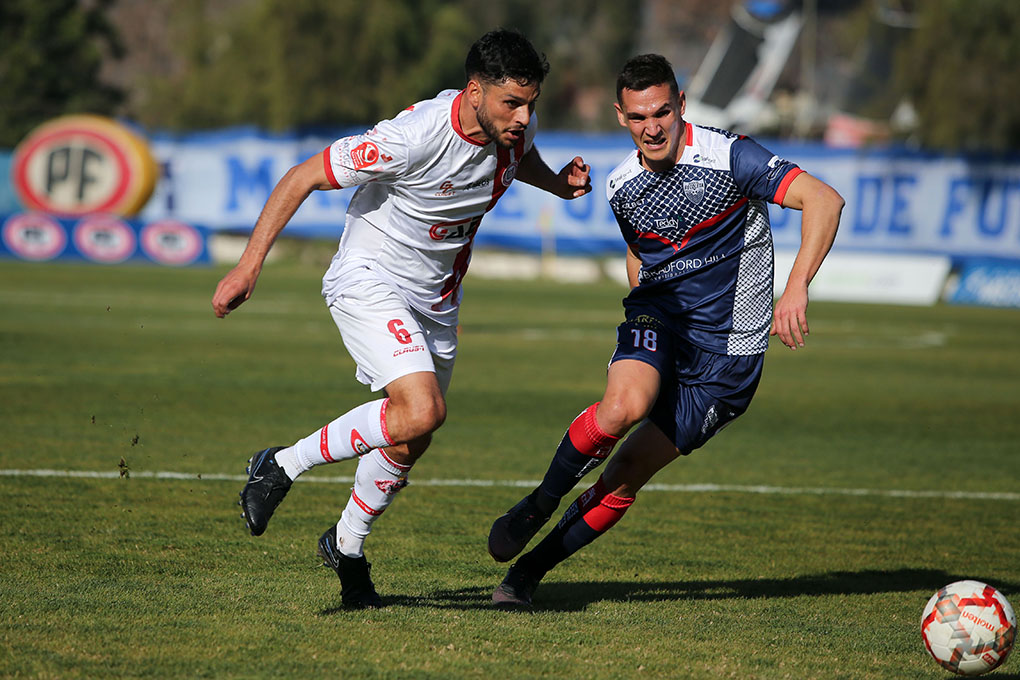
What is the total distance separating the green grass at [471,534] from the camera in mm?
4402

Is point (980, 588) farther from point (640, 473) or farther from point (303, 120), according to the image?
point (303, 120)

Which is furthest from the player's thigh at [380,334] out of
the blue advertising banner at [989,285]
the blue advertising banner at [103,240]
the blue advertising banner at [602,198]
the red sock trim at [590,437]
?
the blue advertising banner at [103,240]

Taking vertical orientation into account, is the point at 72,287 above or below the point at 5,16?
below

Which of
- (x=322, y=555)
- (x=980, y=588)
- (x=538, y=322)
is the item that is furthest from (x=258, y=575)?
(x=538, y=322)

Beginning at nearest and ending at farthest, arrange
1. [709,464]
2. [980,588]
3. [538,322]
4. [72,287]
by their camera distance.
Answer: [980,588], [709,464], [538,322], [72,287]

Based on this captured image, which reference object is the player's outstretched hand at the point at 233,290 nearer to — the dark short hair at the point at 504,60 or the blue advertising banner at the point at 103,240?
the dark short hair at the point at 504,60

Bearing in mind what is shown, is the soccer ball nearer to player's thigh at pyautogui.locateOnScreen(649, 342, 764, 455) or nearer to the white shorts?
player's thigh at pyautogui.locateOnScreen(649, 342, 764, 455)

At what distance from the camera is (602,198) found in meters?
29.6

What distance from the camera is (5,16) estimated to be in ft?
134

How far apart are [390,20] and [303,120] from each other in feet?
14.4

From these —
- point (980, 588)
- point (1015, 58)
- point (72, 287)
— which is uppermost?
point (1015, 58)

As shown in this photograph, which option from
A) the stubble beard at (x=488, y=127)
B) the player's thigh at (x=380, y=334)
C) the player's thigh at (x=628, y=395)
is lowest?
the player's thigh at (x=628, y=395)

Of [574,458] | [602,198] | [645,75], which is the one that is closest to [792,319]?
[574,458]

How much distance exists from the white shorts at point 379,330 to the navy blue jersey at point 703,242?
1011 mm
